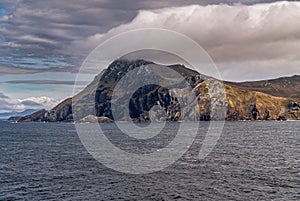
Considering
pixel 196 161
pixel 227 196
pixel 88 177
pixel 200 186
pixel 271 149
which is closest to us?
pixel 227 196

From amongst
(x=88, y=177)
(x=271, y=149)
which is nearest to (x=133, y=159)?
(x=88, y=177)

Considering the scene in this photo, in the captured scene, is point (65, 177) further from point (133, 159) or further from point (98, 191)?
point (133, 159)

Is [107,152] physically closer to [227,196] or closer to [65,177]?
[65,177]

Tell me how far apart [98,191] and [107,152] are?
72.2 m

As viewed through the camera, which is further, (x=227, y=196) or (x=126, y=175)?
(x=126, y=175)

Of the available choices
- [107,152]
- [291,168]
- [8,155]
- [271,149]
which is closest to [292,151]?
[271,149]

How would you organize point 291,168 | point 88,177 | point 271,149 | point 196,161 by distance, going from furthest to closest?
point 271,149
point 196,161
point 291,168
point 88,177

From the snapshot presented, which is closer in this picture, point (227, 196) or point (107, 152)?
point (227, 196)

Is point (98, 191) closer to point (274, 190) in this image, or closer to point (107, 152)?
point (274, 190)

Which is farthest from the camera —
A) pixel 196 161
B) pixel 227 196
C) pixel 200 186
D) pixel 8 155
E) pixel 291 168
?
pixel 8 155

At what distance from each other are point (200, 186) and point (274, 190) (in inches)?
683

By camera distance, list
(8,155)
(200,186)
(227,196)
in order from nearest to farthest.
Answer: (227,196) < (200,186) < (8,155)

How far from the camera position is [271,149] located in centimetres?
16275

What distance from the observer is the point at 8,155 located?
151m
